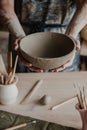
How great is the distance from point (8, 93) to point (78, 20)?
20.8 inches

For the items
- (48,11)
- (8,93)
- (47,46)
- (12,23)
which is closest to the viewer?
(8,93)

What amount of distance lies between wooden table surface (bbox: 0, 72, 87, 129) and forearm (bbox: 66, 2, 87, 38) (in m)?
0.21

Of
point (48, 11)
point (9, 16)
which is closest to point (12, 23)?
point (9, 16)

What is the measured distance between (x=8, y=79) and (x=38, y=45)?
22cm

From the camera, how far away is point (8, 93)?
3.81 ft

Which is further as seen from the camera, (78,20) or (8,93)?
(78,20)

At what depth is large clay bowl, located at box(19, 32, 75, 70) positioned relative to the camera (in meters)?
1.18

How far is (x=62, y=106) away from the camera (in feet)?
3.92

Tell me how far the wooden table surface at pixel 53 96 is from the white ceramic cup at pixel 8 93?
2cm

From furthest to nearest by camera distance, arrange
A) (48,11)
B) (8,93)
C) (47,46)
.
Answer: (48,11) < (47,46) < (8,93)

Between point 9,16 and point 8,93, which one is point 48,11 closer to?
point 9,16

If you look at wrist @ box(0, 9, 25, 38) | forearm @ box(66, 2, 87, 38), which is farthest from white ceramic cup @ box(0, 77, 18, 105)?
forearm @ box(66, 2, 87, 38)

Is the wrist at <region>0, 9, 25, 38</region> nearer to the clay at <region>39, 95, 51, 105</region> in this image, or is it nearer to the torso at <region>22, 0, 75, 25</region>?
the torso at <region>22, 0, 75, 25</region>

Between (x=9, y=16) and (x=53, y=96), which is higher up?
(x=9, y=16)
